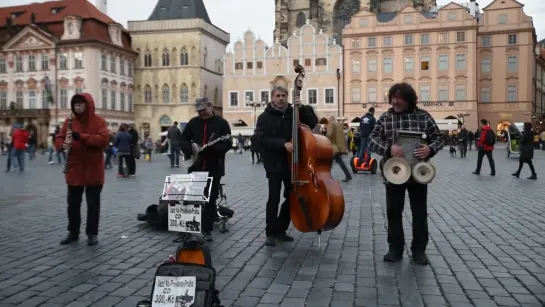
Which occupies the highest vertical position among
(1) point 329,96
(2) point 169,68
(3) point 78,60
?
(3) point 78,60

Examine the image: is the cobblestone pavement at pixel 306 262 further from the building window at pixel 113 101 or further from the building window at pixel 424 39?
A: the building window at pixel 113 101

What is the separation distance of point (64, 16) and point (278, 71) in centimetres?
2124

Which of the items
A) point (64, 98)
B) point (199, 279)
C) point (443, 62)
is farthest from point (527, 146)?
point (64, 98)

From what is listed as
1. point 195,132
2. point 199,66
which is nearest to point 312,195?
point 195,132

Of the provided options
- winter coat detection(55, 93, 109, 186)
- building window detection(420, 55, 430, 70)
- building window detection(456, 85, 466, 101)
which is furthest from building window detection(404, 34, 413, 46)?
winter coat detection(55, 93, 109, 186)

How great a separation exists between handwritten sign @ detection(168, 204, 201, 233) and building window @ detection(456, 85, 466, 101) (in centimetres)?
5206

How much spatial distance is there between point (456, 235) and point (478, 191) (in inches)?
205

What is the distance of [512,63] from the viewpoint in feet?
176

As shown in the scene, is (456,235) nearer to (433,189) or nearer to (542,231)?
(542,231)

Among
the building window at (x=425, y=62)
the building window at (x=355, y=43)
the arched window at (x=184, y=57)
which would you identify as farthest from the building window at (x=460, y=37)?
the arched window at (x=184, y=57)

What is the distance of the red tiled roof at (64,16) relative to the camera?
53.7m

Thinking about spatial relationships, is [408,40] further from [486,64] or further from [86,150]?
[86,150]

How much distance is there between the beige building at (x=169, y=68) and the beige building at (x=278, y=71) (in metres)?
3.74

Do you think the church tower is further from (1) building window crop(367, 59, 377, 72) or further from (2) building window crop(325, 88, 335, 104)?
(2) building window crop(325, 88, 335, 104)
